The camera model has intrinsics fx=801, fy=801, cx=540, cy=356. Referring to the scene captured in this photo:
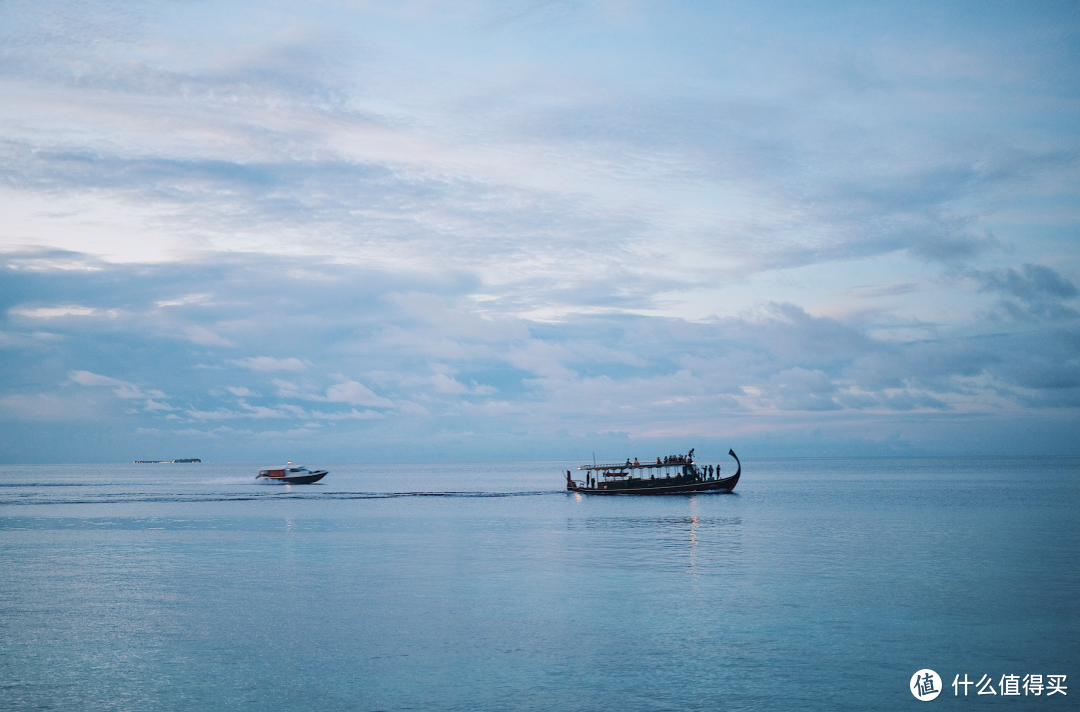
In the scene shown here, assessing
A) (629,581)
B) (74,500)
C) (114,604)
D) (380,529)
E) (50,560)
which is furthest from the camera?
(74,500)

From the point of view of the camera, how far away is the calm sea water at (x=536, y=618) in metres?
18.9

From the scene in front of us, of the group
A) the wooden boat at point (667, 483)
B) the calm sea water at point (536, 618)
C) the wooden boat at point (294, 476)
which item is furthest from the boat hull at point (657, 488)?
the wooden boat at point (294, 476)

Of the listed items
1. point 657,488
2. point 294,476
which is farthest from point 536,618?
point 294,476

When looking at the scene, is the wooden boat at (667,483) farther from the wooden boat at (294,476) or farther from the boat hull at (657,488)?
the wooden boat at (294,476)

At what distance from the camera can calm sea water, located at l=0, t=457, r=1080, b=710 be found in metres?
18.9

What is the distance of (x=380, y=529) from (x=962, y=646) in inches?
1731

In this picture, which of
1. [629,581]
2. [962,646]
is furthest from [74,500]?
[962,646]

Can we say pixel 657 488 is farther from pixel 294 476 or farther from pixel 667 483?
pixel 294 476

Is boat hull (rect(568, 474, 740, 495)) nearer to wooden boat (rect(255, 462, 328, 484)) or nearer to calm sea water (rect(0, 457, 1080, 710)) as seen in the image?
calm sea water (rect(0, 457, 1080, 710))

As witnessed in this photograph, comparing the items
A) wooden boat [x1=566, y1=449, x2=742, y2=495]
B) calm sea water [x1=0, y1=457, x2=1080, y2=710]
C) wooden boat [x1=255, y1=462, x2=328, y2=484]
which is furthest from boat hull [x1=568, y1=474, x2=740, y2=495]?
wooden boat [x1=255, y1=462, x2=328, y2=484]

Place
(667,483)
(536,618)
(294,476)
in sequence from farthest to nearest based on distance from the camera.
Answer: (294,476) → (667,483) → (536,618)

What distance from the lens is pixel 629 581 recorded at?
32906 millimetres

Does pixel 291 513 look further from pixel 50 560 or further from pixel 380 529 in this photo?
pixel 50 560

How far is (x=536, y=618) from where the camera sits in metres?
26.2
